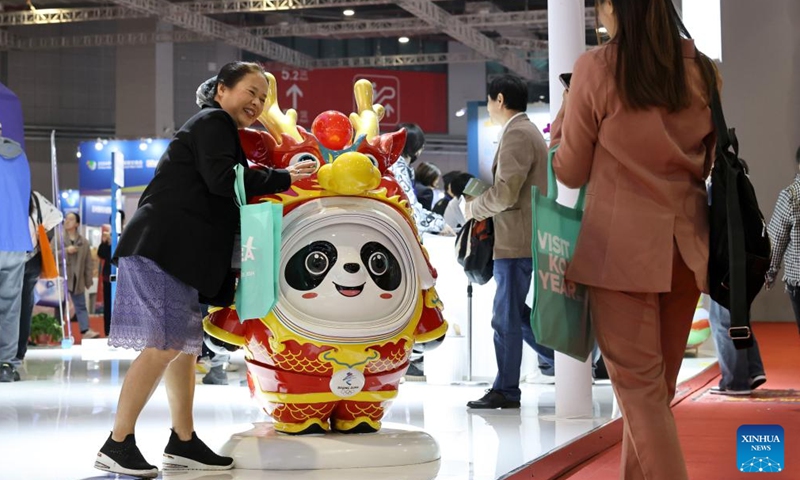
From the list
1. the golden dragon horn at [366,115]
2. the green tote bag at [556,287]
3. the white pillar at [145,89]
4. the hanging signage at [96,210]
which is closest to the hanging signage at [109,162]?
the hanging signage at [96,210]

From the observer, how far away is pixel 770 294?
12.3 m

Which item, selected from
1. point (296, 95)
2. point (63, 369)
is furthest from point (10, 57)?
point (63, 369)

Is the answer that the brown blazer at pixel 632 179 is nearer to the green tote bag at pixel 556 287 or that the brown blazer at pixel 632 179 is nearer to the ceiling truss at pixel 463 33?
the green tote bag at pixel 556 287

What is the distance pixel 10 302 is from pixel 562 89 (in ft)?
13.2

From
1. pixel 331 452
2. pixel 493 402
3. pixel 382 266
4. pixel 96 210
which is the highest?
pixel 382 266

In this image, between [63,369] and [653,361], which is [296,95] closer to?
[63,369]

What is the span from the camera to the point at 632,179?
7.80 ft

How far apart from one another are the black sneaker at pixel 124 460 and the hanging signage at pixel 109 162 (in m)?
13.2

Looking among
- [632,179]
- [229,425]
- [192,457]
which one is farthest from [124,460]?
[632,179]

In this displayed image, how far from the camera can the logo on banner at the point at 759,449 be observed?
123 inches

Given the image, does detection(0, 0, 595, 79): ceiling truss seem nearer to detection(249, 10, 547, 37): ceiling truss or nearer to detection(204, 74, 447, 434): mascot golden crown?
detection(249, 10, 547, 37): ceiling truss

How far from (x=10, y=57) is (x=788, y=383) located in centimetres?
1895

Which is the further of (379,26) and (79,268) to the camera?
(379,26)

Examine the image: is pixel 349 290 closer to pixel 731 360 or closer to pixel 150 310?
pixel 150 310
